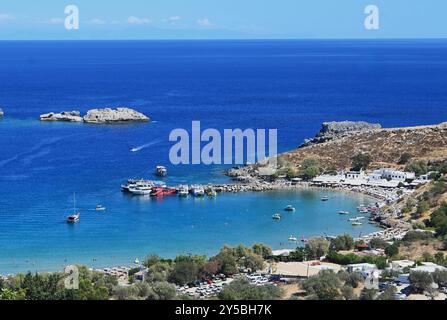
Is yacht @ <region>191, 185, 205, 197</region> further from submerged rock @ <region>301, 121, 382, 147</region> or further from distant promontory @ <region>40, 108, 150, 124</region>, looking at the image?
distant promontory @ <region>40, 108, 150, 124</region>

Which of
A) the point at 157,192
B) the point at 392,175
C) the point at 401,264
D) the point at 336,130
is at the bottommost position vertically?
the point at 157,192

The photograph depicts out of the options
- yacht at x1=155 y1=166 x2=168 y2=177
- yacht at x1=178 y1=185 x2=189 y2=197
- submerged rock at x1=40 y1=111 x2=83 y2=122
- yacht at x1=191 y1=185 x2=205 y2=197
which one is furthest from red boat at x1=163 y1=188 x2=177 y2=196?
submerged rock at x1=40 y1=111 x2=83 y2=122

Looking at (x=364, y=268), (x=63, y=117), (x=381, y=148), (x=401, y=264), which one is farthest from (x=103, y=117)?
(x=364, y=268)

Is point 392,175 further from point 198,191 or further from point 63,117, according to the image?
point 63,117

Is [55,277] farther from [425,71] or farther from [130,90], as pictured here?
[425,71]

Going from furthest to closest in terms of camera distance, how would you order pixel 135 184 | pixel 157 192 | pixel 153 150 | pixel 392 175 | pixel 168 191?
pixel 153 150 → pixel 392 175 → pixel 135 184 → pixel 168 191 → pixel 157 192

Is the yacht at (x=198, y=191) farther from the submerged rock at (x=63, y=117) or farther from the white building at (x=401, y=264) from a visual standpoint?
the submerged rock at (x=63, y=117)

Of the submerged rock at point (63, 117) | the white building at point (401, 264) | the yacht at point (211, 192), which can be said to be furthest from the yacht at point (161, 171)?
the submerged rock at point (63, 117)
